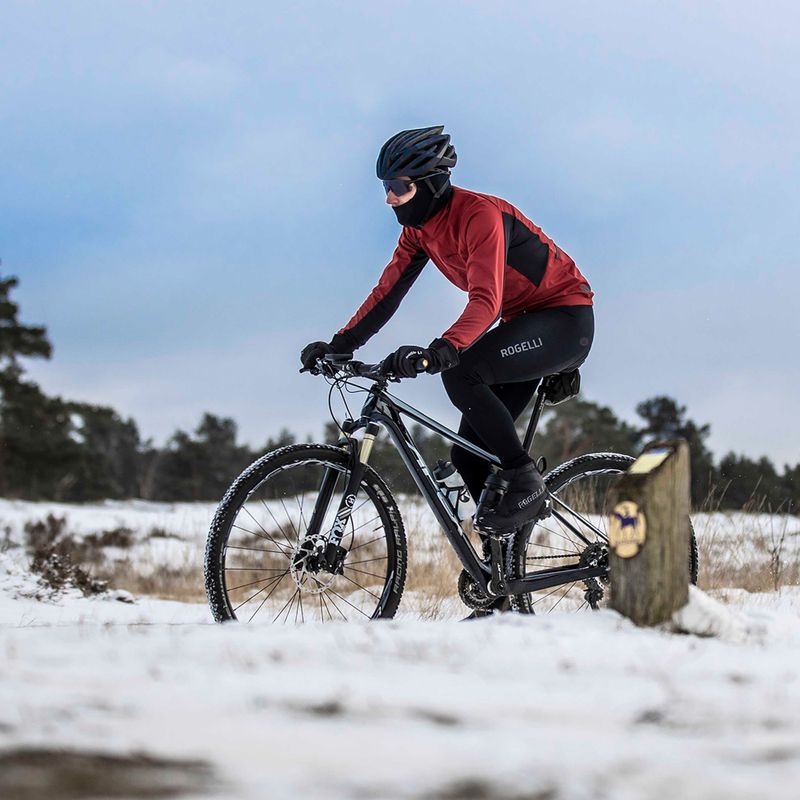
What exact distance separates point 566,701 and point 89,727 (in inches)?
45.7

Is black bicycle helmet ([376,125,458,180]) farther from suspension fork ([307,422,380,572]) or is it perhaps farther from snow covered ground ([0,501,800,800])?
snow covered ground ([0,501,800,800])

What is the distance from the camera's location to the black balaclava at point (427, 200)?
450cm

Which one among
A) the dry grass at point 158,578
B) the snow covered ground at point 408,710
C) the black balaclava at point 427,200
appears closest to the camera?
the snow covered ground at point 408,710

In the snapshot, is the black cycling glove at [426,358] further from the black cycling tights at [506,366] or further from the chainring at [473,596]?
the chainring at [473,596]

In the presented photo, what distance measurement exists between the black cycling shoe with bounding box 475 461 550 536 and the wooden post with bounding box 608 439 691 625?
1.06 meters

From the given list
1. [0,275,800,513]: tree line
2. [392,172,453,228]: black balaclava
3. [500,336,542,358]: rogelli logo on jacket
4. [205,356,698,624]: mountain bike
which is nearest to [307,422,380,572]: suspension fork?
[205,356,698,624]: mountain bike

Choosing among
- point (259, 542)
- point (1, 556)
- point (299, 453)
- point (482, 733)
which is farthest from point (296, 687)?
point (259, 542)

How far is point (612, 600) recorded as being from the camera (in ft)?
10.9

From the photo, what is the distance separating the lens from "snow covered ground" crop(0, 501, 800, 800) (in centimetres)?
188

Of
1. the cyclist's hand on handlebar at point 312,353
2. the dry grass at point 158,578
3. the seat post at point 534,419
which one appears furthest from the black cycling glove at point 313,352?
the dry grass at point 158,578

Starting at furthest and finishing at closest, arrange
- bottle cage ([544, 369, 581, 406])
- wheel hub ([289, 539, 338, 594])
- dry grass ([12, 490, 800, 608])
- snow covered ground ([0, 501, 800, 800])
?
dry grass ([12, 490, 800, 608])
bottle cage ([544, 369, 581, 406])
wheel hub ([289, 539, 338, 594])
snow covered ground ([0, 501, 800, 800])

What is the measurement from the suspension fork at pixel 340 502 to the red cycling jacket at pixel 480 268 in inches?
27.5

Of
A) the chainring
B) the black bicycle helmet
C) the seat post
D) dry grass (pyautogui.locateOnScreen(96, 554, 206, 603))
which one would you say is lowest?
dry grass (pyautogui.locateOnScreen(96, 554, 206, 603))

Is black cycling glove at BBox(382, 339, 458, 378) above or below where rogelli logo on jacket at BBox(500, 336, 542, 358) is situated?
below
